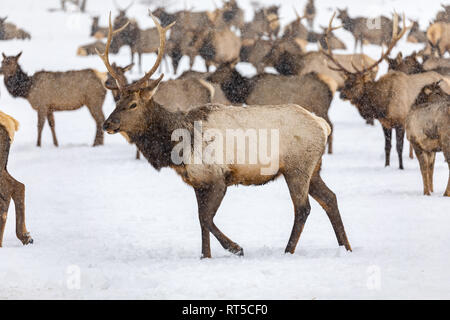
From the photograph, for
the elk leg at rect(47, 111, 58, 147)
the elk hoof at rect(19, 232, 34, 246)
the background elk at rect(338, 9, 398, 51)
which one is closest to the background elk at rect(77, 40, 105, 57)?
the background elk at rect(338, 9, 398, 51)

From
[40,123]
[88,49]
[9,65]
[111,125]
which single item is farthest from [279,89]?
[88,49]

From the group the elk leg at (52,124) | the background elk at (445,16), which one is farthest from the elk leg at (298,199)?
the background elk at (445,16)

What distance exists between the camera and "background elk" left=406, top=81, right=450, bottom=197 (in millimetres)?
7492

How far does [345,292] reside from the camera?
425 cm

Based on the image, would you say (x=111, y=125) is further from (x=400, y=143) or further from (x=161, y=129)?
(x=400, y=143)

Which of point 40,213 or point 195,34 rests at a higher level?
point 40,213

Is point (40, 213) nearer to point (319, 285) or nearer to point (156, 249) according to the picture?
point (156, 249)

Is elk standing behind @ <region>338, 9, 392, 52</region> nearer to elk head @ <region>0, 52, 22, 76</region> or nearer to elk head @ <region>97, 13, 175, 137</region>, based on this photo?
elk head @ <region>0, 52, 22, 76</region>

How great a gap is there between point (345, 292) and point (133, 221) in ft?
9.32

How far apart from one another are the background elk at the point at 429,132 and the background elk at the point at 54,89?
18.5ft

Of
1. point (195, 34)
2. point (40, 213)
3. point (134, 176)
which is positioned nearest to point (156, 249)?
point (40, 213)

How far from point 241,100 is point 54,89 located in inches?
116

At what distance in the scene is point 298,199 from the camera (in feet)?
17.1
